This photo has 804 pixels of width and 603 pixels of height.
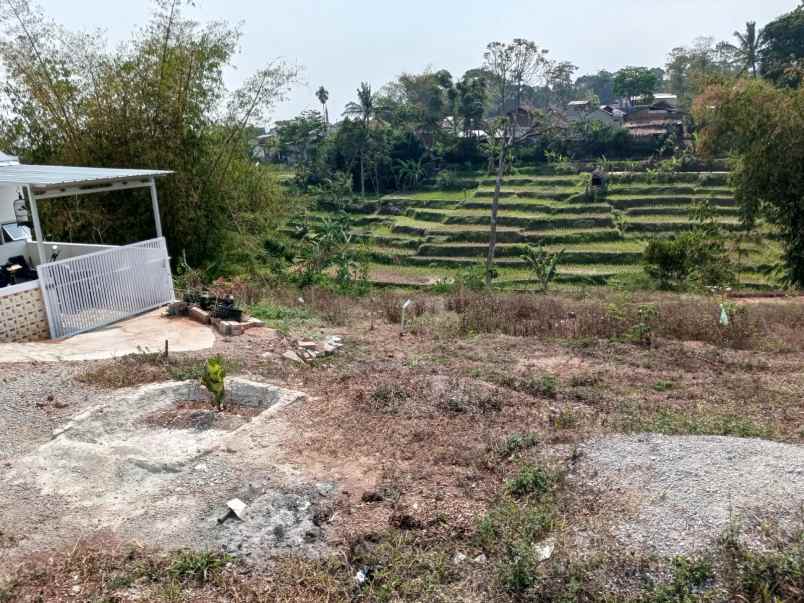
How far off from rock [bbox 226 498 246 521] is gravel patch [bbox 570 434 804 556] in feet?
7.80

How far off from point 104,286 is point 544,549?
733 cm

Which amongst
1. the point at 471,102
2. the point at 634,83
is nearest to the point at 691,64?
the point at 634,83

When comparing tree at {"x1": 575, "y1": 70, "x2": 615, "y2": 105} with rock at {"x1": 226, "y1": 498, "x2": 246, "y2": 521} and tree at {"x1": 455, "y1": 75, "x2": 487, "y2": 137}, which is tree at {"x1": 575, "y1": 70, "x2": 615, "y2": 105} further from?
rock at {"x1": 226, "y1": 498, "x2": 246, "y2": 521}

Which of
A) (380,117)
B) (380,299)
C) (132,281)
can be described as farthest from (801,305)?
(380,117)

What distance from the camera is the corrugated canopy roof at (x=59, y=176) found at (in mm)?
8477

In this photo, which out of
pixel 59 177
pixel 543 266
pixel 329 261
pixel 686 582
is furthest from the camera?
pixel 543 266

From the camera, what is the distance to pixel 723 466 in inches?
192

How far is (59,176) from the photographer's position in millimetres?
9016

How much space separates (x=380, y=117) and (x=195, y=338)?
39394mm

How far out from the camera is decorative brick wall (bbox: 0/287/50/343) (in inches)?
324

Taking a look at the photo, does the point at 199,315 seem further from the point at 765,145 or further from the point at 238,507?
the point at 765,145

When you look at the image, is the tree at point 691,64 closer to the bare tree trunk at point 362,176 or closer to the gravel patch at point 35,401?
the bare tree trunk at point 362,176

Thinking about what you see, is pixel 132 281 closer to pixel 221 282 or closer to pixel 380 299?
pixel 221 282

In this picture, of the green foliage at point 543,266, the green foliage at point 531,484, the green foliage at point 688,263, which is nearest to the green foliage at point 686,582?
the green foliage at point 531,484
